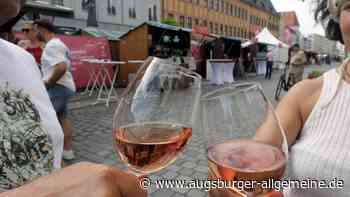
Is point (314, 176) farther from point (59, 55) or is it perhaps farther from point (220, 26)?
point (220, 26)

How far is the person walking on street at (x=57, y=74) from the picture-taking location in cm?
322

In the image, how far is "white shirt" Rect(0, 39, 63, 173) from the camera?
2.63 ft

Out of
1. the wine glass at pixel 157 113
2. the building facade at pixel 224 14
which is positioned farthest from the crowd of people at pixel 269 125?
the building facade at pixel 224 14

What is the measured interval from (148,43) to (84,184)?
9.75m

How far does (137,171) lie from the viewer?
1.89ft

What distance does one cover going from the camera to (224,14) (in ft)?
116

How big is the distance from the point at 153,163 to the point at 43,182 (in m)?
0.26

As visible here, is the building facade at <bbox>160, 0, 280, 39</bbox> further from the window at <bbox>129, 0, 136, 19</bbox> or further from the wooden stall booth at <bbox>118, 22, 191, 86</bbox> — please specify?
the wooden stall booth at <bbox>118, 22, 191, 86</bbox>

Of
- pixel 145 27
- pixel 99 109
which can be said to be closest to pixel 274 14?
pixel 145 27

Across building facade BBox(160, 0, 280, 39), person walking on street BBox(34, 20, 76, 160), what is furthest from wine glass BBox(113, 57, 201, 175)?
building facade BBox(160, 0, 280, 39)

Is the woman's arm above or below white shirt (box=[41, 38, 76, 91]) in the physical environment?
below

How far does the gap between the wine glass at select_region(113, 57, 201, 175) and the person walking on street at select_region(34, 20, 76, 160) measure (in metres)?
2.86

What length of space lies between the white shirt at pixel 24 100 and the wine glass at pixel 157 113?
0.35 m

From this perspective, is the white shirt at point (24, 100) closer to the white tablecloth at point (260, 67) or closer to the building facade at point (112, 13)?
the building facade at point (112, 13)
